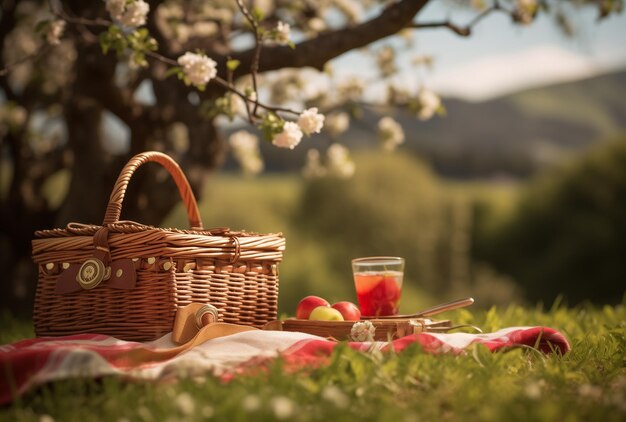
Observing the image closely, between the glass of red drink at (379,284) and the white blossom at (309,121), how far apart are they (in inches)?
22.7

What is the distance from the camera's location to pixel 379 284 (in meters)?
2.81

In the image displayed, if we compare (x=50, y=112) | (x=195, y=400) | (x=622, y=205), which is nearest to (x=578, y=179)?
(x=622, y=205)

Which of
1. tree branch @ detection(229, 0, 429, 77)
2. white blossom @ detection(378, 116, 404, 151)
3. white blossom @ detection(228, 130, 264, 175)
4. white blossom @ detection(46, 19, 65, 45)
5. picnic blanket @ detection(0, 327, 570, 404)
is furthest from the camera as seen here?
white blossom @ detection(228, 130, 264, 175)

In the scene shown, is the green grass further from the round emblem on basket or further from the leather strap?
the round emblem on basket

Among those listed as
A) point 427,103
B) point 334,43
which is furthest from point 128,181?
point 427,103

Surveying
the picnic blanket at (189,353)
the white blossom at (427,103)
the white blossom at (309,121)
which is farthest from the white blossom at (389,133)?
the picnic blanket at (189,353)

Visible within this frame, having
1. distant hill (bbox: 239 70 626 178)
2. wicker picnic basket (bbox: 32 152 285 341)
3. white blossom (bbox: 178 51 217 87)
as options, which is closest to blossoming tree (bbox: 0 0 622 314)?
white blossom (bbox: 178 51 217 87)

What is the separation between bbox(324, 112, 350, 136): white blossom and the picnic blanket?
3260 millimetres

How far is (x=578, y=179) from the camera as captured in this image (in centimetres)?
2684

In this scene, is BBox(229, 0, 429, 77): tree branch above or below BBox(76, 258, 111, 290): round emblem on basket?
above

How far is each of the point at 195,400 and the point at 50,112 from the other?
588 cm

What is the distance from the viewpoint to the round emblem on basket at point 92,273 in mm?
2469

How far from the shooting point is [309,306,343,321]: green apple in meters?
2.65

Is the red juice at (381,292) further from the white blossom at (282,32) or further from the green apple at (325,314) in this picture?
the white blossom at (282,32)
